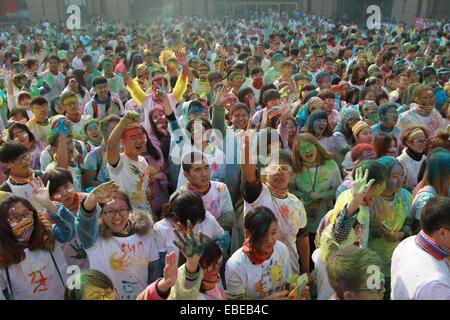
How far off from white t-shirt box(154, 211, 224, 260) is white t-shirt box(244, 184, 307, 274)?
306 mm

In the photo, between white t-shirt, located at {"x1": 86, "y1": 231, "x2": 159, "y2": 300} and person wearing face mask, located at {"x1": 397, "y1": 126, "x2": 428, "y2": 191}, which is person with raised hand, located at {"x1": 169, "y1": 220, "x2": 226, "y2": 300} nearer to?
white t-shirt, located at {"x1": 86, "y1": 231, "x2": 159, "y2": 300}

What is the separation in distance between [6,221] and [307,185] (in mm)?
2396

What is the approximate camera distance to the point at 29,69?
9.38 m

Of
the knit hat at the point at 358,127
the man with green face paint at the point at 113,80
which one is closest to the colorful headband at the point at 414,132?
the knit hat at the point at 358,127

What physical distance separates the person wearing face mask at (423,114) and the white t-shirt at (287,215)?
2911 millimetres

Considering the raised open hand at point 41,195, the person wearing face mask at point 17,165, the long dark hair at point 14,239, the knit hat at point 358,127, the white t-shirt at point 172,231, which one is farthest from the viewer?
the knit hat at point 358,127

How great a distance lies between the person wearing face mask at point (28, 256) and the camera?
2740 mm

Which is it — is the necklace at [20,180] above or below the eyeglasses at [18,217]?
below

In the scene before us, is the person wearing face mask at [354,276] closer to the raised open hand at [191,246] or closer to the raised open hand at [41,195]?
the raised open hand at [191,246]

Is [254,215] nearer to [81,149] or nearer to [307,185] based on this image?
[307,185]

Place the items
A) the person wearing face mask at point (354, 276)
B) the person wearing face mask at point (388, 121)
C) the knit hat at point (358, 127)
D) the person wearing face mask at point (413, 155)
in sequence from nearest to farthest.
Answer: the person wearing face mask at point (354, 276)
the person wearing face mask at point (413, 155)
the knit hat at point (358, 127)
the person wearing face mask at point (388, 121)

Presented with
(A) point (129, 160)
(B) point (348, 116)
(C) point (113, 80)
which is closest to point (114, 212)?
(A) point (129, 160)

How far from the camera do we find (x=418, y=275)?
7.82 ft

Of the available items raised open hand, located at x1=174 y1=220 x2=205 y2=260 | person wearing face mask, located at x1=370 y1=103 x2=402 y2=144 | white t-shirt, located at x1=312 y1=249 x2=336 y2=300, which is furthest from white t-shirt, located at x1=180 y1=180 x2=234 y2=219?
person wearing face mask, located at x1=370 y1=103 x2=402 y2=144
